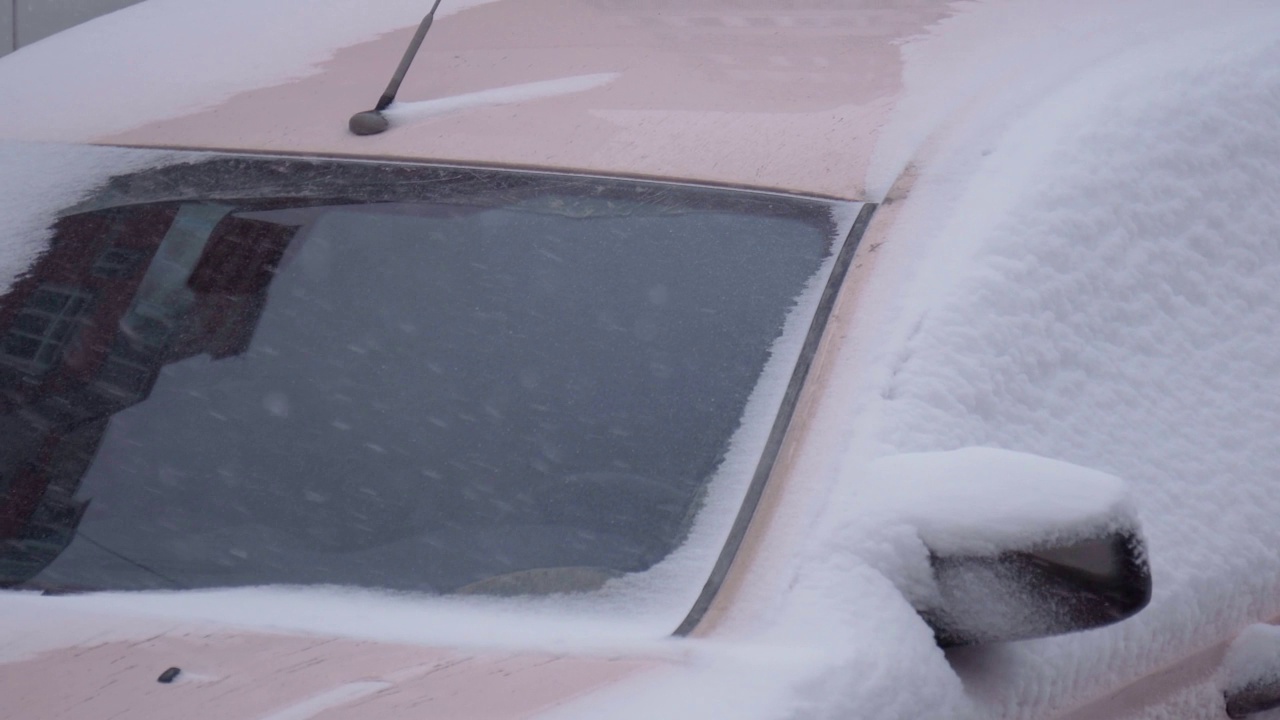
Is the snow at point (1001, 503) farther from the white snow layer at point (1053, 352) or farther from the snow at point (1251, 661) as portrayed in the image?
the snow at point (1251, 661)

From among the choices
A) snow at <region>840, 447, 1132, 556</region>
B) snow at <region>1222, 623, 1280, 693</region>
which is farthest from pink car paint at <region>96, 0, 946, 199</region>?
Result: snow at <region>1222, 623, 1280, 693</region>

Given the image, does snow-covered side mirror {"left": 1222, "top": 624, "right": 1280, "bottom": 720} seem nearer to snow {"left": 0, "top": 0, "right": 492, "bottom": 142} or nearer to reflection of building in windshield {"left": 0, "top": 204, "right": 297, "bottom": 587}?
reflection of building in windshield {"left": 0, "top": 204, "right": 297, "bottom": 587}

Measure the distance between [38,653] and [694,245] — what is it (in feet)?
2.74

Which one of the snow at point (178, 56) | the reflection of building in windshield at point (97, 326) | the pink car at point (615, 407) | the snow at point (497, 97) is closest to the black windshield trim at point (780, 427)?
the pink car at point (615, 407)

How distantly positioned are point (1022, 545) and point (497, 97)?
1.10 metres

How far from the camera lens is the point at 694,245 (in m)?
1.48

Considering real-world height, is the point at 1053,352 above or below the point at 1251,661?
above

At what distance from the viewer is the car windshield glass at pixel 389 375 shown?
1.30 m

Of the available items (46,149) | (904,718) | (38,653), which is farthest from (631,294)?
(46,149)

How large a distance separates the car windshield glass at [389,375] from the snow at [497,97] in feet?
0.42

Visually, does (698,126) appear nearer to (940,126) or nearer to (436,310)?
(940,126)

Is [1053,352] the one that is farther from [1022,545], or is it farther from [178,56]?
[178,56]

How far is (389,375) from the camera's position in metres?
1.48

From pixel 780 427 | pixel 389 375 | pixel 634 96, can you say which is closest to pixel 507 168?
pixel 634 96
